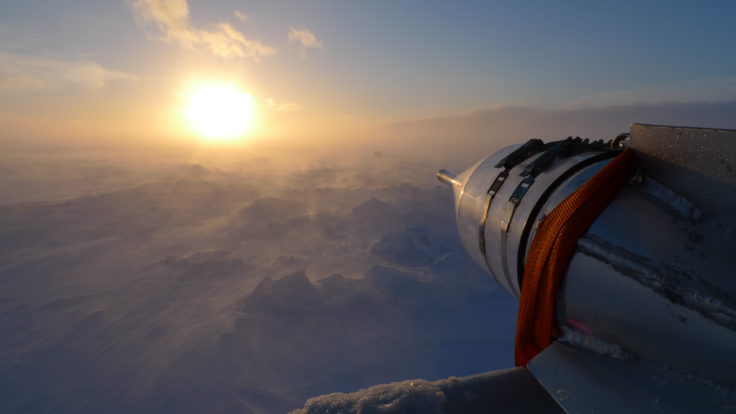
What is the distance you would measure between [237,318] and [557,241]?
17.4 metres

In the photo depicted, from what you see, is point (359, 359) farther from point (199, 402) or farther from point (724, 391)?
point (724, 391)

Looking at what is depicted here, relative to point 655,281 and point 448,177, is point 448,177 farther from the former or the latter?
point 655,281

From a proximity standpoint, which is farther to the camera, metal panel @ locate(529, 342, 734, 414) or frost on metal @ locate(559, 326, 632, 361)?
frost on metal @ locate(559, 326, 632, 361)

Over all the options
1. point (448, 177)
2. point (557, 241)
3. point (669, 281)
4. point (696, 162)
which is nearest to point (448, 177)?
point (448, 177)

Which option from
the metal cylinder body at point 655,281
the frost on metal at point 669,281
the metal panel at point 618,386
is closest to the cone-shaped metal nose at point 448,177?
the metal cylinder body at point 655,281

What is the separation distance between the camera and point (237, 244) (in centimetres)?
3102

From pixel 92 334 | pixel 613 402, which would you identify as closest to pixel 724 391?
pixel 613 402

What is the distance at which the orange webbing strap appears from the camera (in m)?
1.81

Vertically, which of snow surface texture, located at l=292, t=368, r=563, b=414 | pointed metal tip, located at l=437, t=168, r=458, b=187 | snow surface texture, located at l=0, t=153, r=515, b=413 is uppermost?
pointed metal tip, located at l=437, t=168, r=458, b=187

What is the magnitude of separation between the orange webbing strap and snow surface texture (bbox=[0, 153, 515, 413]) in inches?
476

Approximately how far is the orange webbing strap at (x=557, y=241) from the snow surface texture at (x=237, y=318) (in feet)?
39.6

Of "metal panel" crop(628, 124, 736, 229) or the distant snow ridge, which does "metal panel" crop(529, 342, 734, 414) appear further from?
"metal panel" crop(628, 124, 736, 229)

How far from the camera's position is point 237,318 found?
1616 centimetres

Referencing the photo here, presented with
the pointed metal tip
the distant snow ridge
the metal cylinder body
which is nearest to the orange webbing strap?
the metal cylinder body
